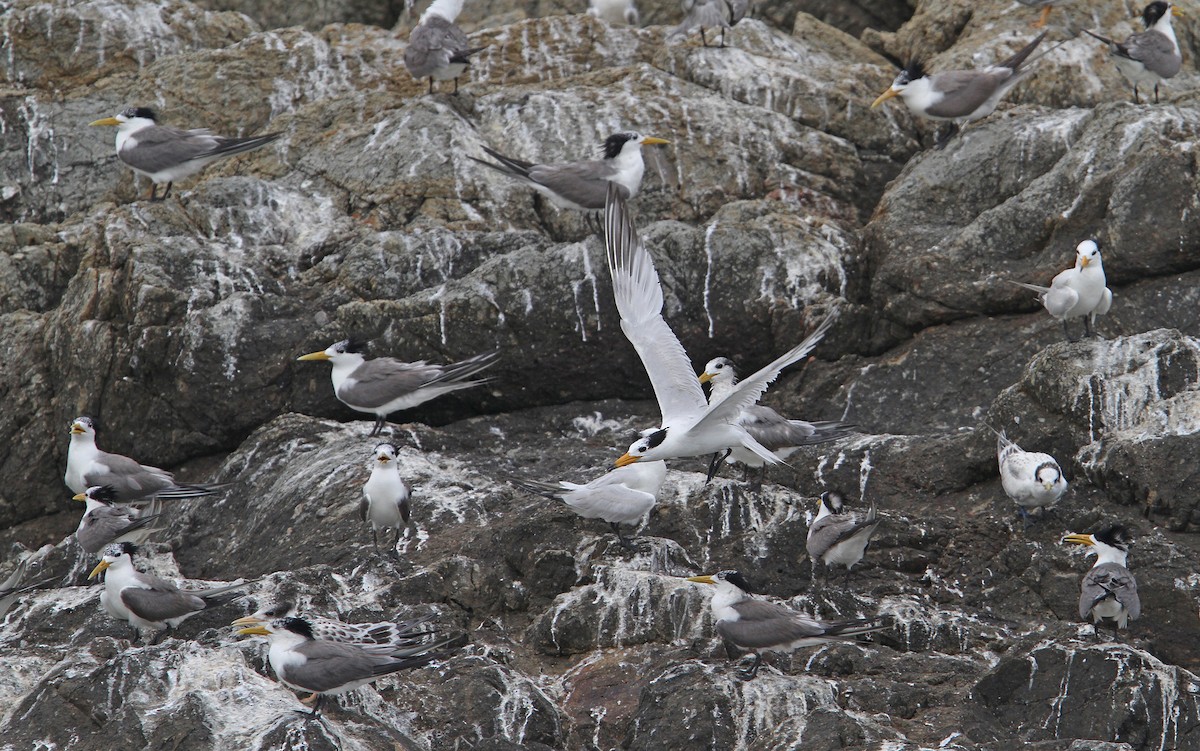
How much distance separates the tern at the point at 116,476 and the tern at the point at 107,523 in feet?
0.33

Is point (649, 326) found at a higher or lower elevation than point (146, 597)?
higher

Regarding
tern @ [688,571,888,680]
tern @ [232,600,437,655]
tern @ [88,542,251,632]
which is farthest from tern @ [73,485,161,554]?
tern @ [688,571,888,680]

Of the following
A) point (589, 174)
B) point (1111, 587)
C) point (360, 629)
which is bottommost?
point (360, 629)

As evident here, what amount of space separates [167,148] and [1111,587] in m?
9.25

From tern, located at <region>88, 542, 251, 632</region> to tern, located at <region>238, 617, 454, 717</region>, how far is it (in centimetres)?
133

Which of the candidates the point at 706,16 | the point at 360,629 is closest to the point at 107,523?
the point at 360,629

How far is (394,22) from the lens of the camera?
20469mm

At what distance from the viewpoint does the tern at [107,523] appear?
417 inches

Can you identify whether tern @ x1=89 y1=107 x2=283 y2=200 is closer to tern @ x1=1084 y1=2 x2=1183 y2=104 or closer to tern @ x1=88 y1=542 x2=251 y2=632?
tern @ x1=88 y1=542 x2=251 y2=632

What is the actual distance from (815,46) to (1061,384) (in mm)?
8252

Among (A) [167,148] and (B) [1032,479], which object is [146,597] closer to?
(A) [167,148]

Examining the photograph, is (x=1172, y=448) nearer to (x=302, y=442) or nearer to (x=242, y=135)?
(x=302, y=442)

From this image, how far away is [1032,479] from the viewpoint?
9.56 m

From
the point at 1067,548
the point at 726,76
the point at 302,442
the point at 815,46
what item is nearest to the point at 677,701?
the point at 1067,548
